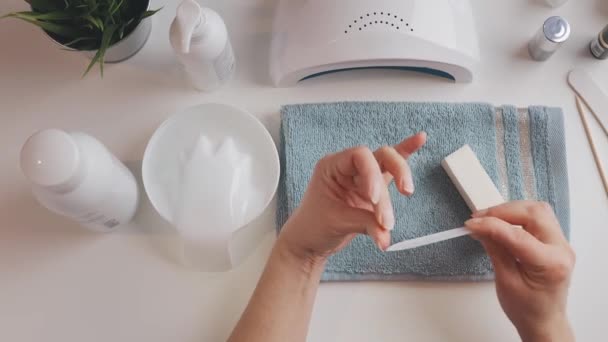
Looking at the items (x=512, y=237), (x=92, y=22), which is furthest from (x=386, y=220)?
(x=92, y=22)

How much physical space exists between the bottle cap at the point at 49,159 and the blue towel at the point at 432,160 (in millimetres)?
239

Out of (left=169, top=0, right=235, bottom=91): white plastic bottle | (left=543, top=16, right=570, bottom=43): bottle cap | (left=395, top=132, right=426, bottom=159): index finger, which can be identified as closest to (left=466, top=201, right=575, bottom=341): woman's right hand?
(left=395, top=132, right=426, bottom=159): index finger

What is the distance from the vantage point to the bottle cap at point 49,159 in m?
0.41

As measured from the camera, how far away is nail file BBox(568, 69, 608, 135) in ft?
1.98

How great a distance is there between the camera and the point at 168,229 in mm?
572

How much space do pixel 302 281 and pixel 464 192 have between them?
0.21 meters

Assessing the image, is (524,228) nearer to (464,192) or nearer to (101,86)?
(464,192)

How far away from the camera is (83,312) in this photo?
55 centimetres

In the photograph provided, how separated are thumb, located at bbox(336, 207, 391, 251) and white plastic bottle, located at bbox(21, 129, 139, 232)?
0.24 metres

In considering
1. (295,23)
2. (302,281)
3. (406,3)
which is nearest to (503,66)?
(406,3)

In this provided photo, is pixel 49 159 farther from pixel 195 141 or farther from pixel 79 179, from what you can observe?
pixel 195 141

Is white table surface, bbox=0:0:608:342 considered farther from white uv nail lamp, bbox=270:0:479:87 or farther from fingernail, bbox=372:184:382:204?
fingernail, bbox=372:184:382:204

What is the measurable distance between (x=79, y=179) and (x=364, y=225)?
26 centimetres

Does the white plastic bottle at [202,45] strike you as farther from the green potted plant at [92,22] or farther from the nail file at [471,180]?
the nail file at [471,180]
